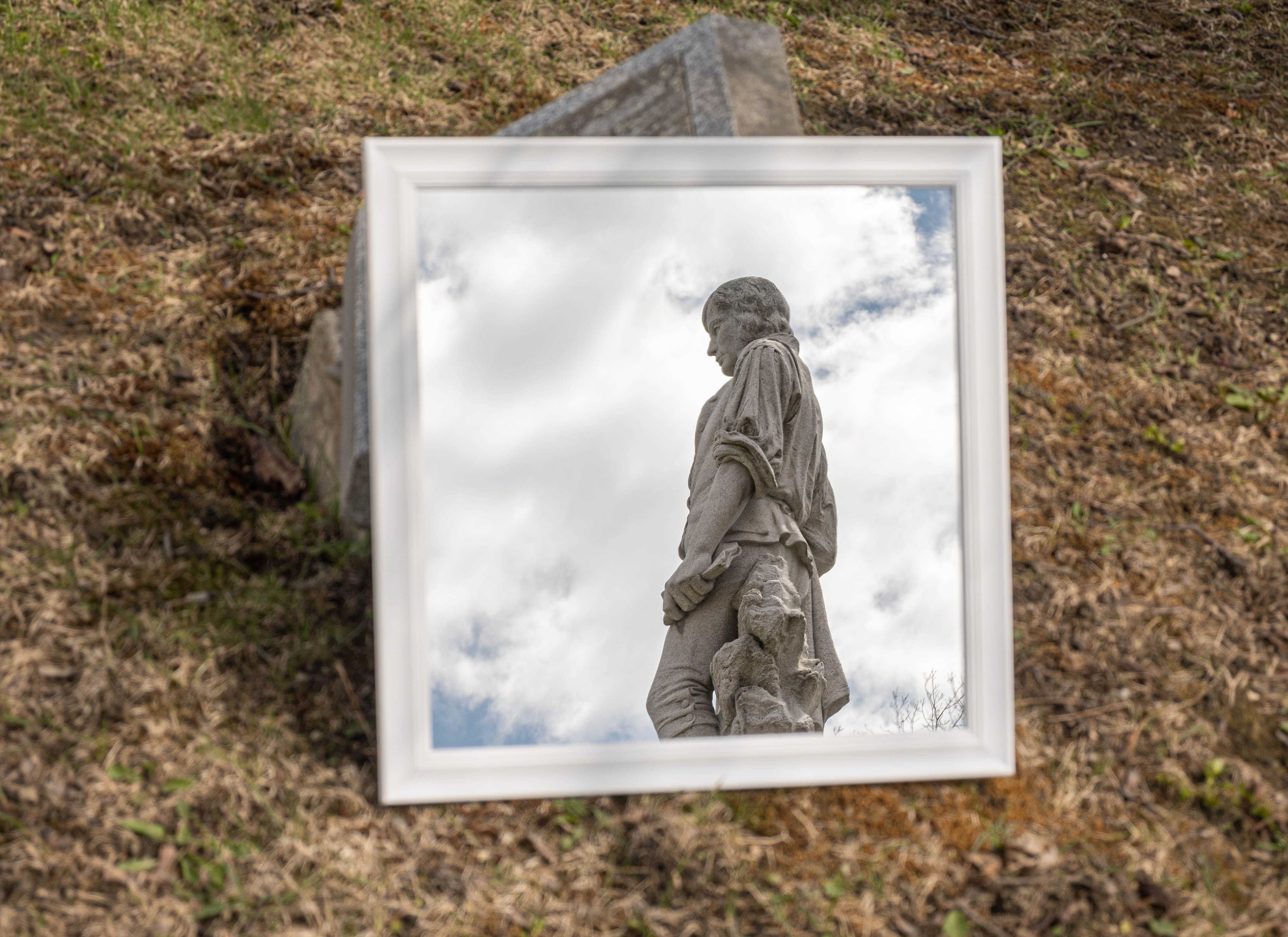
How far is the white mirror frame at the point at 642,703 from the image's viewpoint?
2449mm

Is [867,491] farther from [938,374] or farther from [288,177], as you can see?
[288,177]

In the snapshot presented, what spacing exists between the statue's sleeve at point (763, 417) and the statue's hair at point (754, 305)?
54mm

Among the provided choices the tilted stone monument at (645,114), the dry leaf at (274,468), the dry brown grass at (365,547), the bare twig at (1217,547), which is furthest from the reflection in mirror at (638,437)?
the bare twig at (1217,547)

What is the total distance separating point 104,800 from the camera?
2.48 metres

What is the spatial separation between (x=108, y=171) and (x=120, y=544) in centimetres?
132

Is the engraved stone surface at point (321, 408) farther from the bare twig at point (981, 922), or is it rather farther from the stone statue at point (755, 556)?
the bare twig at point (981, 922)

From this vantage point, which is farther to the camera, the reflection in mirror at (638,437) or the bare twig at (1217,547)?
the bare twig at (1217,547)

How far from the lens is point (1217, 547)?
302 cm

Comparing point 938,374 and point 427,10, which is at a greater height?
point 427,10

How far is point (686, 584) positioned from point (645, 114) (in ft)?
4.22

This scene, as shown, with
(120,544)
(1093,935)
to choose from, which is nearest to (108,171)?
(120,544)

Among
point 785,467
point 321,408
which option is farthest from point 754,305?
point 321,408

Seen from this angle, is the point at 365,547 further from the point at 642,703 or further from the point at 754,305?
the point at 754,305

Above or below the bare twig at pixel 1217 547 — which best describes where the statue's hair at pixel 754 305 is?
above
